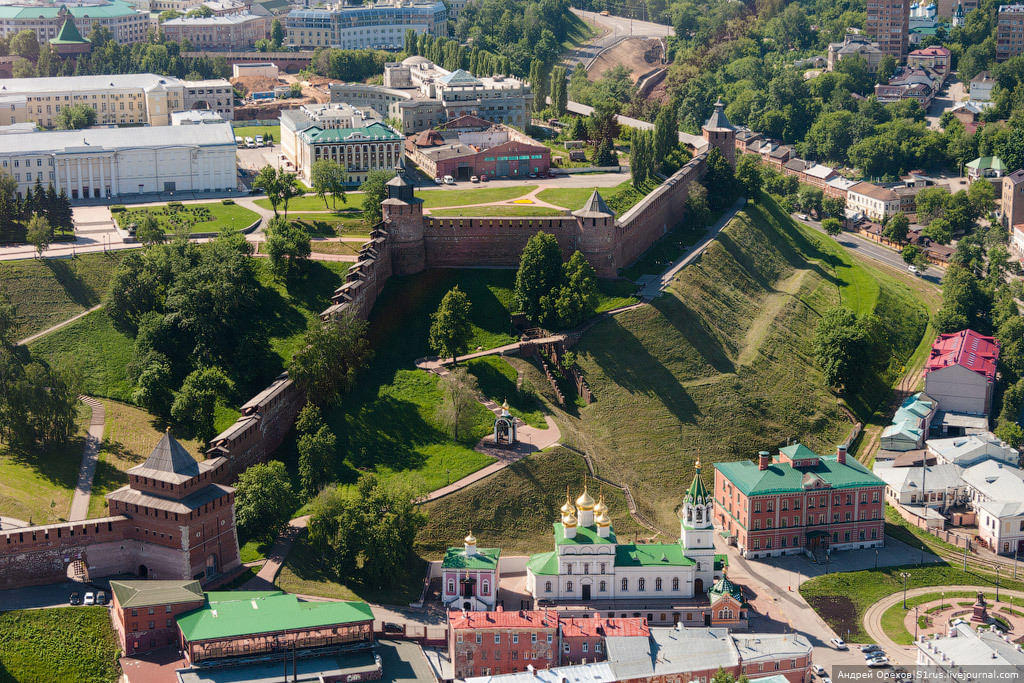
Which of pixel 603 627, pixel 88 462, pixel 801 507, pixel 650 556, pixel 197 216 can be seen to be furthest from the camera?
pixel 197 216

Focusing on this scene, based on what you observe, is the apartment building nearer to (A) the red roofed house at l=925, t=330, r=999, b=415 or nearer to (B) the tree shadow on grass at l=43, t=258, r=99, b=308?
(B) the tree shadow on grass at l=43, t=258, r=99, b=308

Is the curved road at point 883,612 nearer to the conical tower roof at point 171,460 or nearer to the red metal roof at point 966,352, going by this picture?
the red metal roof at point 966,352

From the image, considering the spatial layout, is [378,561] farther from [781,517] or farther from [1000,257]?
[1000,257]

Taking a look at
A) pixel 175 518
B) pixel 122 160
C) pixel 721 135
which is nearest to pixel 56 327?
pixel 175 518

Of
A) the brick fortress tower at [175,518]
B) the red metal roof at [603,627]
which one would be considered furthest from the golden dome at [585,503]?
the brick fortress tower at [175,518]

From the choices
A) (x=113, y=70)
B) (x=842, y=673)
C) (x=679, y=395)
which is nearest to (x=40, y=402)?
(x=679, y=395)

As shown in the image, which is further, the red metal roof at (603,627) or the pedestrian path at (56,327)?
the pedestrian path at (56,327)

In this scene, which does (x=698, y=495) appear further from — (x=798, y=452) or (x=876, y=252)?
(x=876, y=252)
